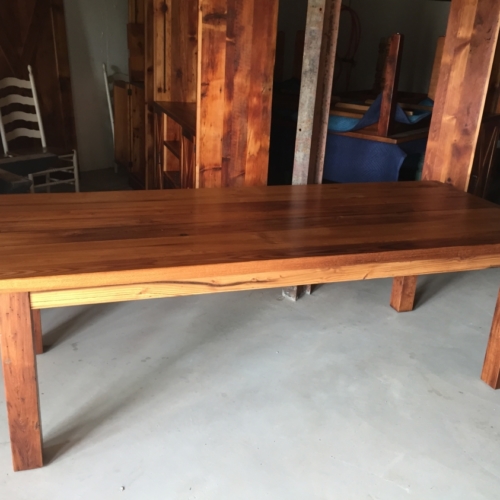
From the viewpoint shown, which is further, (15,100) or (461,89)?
(15,100)

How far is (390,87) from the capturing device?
10.8 ft

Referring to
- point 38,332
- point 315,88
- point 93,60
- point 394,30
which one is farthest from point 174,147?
point 394,30

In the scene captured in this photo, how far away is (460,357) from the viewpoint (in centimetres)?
245

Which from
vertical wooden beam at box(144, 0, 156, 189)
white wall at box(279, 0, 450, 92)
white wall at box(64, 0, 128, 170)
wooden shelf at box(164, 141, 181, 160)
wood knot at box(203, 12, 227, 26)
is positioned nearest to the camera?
wood knot at box(203, 12, 227, 26)

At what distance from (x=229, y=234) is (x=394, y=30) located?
196 inches

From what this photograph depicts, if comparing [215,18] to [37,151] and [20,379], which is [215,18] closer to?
[20,379]

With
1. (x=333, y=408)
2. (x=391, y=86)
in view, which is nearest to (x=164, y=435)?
(x=333, y=408)

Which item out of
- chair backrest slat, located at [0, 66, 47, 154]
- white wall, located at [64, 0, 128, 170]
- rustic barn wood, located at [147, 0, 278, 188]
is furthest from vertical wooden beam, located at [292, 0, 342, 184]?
white wall, located at [64, 0, 128, 170]

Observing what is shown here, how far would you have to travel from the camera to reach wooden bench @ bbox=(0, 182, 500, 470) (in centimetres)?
155

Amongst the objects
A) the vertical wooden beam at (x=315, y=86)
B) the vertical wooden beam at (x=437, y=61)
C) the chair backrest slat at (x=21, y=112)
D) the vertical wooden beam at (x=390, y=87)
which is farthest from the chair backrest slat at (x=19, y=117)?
the vertical wooden beam at (x=437, y=61)

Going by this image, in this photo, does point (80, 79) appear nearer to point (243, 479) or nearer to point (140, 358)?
point (140, 358)

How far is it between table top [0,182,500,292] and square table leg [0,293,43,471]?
0.10m

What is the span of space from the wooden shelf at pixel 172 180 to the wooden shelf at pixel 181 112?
398 mm

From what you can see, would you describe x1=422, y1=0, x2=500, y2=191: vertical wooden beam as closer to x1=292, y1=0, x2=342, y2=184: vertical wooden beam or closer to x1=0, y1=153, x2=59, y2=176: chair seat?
x1=292, y1=0, x2=342, y2=184: vertical wooden beam
